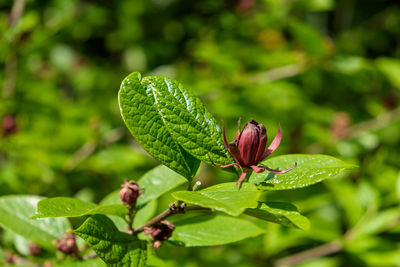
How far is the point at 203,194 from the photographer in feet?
1.91

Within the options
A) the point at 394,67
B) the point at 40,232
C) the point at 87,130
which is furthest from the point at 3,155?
the point at 394,67

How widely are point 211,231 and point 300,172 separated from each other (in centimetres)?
25

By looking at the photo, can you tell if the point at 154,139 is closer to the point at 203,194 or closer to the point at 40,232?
the point at 203,194

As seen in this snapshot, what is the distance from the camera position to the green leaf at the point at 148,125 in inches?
24.4

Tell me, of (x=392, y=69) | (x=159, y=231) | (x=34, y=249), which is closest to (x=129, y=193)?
(x=159, y=231)

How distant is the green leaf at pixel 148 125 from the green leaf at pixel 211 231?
6.7 inches

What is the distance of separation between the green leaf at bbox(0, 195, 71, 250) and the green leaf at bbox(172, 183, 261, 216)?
421 mm

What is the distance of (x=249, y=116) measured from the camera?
2.14 meters

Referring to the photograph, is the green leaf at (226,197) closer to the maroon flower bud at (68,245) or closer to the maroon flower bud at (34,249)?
the maroon flower bud at (68,245)

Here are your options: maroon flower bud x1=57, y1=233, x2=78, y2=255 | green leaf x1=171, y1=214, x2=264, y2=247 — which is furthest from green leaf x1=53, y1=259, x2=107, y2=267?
green leaf x1=171, y1=214, x2=264, y2=247

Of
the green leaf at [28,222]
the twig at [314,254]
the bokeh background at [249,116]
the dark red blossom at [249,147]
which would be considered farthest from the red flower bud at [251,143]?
the twig at [314,254]

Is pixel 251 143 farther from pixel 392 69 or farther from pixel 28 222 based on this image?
pixel 392 69

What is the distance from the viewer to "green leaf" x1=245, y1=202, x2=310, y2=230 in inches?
22.8

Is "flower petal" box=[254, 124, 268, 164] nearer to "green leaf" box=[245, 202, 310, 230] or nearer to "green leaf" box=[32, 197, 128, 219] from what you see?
"green leaf" box=[245, 202, 310, 230]
